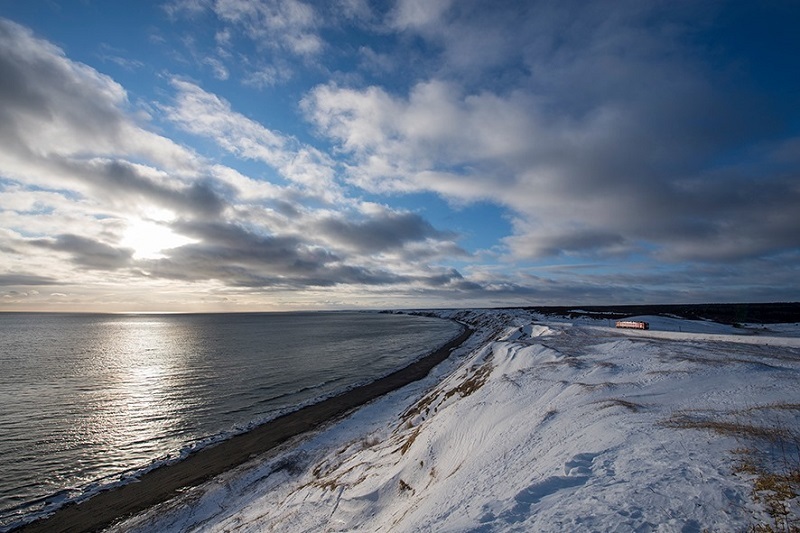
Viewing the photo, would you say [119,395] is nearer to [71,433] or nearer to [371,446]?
[71,433]

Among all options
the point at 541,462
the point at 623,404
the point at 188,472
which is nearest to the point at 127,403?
the point at 188,472

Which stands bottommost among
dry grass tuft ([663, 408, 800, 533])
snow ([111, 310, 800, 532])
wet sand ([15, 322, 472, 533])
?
wet sand ([15, 322, 472, 533])

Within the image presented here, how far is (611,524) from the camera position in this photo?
575 centimetres

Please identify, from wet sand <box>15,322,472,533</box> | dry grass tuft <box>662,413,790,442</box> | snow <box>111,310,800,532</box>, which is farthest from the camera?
wet sand <box>15,322,472,533</box>

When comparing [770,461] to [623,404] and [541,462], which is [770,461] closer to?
[541,462]

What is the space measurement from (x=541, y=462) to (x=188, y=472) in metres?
17.3

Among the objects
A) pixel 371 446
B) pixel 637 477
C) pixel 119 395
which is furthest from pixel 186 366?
pixel 637 477

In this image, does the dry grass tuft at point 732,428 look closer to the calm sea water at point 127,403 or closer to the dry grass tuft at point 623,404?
the dry grass tuft at point 623,404

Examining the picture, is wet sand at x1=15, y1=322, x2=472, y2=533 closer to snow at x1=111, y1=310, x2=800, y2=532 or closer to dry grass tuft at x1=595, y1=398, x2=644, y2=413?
snow at x1=111, y1=310, x2=800, y2=532

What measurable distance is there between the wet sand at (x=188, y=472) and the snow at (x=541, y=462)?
3.54 ft

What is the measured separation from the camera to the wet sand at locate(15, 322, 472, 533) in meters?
14.4

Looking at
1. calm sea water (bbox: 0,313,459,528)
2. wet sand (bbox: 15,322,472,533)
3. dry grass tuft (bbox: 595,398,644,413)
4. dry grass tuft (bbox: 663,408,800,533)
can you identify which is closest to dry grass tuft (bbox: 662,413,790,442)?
dry grass tuft (bbox: 663,408,800,533)

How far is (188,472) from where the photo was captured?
1775 cm

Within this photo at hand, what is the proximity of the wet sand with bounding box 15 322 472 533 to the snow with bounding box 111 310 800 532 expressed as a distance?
3.54 feet
